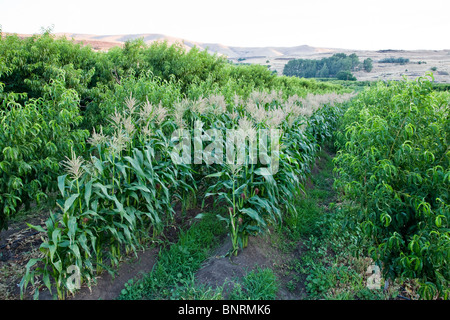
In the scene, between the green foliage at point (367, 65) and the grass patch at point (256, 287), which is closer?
the grass patch at point (256, 287)

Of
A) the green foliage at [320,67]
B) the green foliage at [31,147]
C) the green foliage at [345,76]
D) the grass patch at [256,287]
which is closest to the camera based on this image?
the grass patch at [256,287]

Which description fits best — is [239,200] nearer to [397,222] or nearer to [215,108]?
[397,222]

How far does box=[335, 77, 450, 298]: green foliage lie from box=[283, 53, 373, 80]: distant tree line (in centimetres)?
6343

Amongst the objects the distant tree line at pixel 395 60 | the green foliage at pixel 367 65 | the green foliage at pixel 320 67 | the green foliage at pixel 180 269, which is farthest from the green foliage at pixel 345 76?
the green foliage at pixel 180 269

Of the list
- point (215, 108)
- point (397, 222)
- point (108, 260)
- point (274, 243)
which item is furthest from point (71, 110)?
point (397, 222)

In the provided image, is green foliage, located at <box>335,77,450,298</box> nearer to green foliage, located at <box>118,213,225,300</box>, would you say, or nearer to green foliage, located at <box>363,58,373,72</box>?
green foliage, located at <box>118,213,225,300</box>

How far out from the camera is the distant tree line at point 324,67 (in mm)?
63438

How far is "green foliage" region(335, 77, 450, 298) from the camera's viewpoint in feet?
7.75

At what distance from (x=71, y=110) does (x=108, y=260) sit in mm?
2047

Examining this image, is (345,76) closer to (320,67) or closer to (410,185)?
(320,67)

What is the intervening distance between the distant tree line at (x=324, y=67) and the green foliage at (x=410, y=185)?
63.4 metres

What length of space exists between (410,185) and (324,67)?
68.4 m

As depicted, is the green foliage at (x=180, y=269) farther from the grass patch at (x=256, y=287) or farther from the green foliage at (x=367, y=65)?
the green foliage at (x=367, y=65)

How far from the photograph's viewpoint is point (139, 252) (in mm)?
3516
